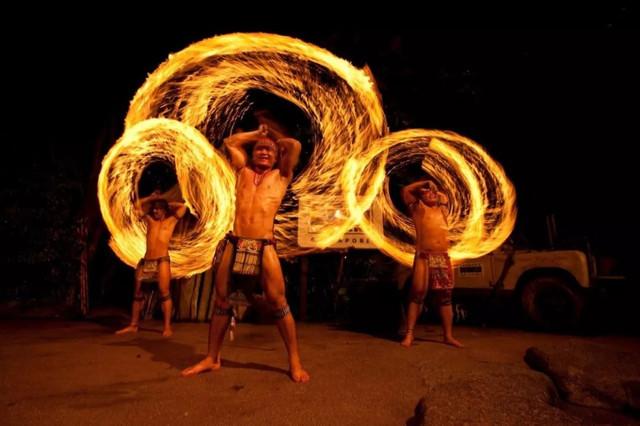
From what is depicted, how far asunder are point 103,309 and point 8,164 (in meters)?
3.78

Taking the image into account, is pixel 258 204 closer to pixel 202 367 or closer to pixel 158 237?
pixel 202 367

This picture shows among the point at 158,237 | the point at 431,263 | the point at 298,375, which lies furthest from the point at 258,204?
the point at 158,237

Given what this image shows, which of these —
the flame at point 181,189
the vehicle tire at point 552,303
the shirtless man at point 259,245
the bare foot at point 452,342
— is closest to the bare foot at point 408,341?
the bare foot at point 452,342

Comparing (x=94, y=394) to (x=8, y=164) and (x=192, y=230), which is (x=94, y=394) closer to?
(x=192, y=230)

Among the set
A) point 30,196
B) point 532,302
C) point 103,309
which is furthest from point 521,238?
point 30,196

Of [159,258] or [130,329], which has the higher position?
[159,258]

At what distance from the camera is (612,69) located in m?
8.95

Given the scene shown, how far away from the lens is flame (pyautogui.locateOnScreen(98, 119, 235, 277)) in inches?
261

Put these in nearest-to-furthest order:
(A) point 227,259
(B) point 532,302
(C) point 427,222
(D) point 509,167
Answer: (A) point 227,259, (C) point 427,222, (B) point 532,302, (D) point 509,167

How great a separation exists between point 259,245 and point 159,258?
3129mm


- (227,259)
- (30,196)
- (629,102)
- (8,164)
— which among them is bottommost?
(227,259)

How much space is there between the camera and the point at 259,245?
3.41 meters

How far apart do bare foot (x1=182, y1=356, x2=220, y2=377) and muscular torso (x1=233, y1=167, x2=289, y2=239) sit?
1.16 metres

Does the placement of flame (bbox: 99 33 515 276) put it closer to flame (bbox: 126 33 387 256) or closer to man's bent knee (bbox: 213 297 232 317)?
flame (bbox: 126 33 387 256)
